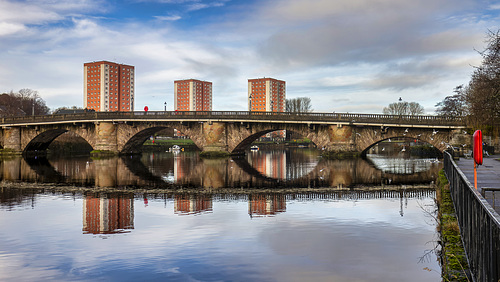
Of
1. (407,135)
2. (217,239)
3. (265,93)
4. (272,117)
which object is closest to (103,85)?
(265,93)

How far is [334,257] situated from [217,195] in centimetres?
1175

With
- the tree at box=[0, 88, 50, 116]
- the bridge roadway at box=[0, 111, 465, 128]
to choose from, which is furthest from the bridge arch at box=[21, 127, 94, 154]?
the tree at box=[0, 88, 50, 116]

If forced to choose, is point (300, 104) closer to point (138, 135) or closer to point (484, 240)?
point (138, 135)

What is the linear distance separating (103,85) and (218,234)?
166 metres

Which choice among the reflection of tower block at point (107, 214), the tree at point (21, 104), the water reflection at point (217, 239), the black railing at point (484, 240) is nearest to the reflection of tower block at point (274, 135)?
the tree at point (21, 104)

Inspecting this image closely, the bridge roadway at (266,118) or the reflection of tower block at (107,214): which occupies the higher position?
the bridge roadway at (266,118)

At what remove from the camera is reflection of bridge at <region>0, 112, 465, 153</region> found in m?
46.7

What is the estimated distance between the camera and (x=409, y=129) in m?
46.8

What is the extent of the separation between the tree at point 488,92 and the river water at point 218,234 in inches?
288

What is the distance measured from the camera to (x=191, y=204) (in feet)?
61.5

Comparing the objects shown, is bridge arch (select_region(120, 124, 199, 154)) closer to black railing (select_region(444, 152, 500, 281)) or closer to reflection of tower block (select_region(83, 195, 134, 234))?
reflection of tower block (select_region(83, 195, 134, 234))

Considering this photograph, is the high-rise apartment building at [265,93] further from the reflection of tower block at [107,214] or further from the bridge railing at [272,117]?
the reflection of tower block at [107,214]

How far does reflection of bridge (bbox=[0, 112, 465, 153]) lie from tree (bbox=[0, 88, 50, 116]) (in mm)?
45858

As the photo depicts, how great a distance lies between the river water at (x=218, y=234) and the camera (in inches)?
375
